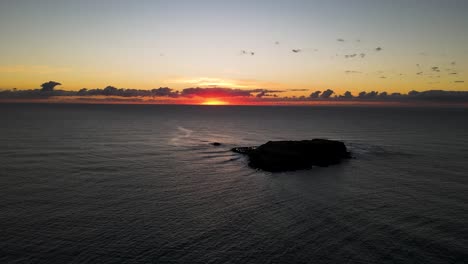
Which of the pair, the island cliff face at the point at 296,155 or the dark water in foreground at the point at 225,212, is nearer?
the dark water in foreground at the point at 225,212

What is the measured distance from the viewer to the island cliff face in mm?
60391

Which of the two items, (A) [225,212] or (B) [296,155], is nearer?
(A) [225,212]

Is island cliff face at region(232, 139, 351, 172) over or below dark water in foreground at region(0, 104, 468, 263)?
over

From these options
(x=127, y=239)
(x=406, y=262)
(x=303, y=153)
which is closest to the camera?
(x=406, y=262)

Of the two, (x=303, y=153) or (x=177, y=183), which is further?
(x=303, y=153)

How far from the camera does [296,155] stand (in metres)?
63.9

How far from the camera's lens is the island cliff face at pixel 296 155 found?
6039 cm

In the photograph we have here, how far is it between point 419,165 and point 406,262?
45.0m

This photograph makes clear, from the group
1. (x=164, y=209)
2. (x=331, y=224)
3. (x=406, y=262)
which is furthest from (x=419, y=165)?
(x=164, y=209)

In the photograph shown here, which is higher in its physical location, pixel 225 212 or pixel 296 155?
pixel 296 155

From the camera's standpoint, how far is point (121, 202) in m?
38.2

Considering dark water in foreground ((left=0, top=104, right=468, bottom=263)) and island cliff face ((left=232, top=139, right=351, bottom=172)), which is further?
island cliff face ((left=232, top=139, right=351, bottom=172))

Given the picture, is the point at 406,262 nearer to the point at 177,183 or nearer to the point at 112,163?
the point at 177,183

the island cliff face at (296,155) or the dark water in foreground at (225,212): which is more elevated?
the island cliff face at (296,155)
